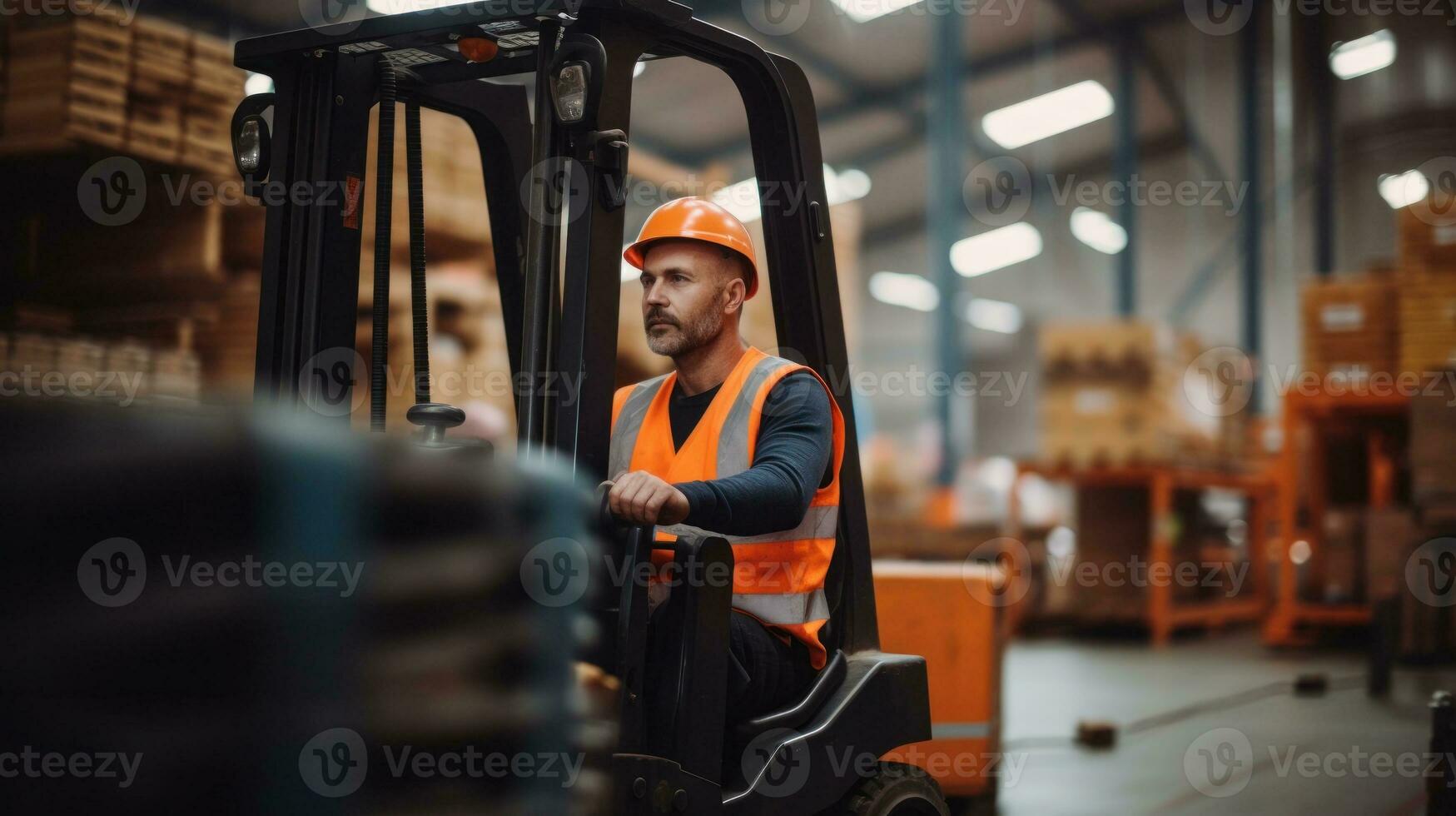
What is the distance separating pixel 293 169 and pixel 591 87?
0.81 meters

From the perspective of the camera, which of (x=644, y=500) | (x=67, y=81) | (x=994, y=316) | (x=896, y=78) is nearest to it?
(x=644, y=500)

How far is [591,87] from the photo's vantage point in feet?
6.52

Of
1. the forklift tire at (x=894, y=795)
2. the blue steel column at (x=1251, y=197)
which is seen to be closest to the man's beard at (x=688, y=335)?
the forklift tire at (x=894, y=795)

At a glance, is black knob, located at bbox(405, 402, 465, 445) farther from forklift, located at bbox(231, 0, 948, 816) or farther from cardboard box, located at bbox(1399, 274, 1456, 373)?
cardboard box, located at bbox(1399, 274, 1456, 373)

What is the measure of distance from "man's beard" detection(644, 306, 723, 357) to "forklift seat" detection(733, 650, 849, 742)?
661 mm

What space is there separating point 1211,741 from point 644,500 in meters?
4.35

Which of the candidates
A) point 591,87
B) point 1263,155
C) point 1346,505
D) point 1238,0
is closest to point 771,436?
point 591,87

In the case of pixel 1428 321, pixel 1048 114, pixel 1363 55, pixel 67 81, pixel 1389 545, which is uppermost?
pixel 1363 55

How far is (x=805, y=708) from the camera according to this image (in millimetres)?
2379

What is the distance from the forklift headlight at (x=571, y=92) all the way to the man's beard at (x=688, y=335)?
544mm

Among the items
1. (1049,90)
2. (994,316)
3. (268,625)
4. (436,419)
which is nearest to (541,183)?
(436,419)

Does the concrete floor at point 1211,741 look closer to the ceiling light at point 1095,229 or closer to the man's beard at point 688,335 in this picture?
the man's beard at point 688,335

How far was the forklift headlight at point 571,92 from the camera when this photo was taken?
200 centimetres

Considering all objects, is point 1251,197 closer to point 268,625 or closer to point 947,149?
point 947,149
